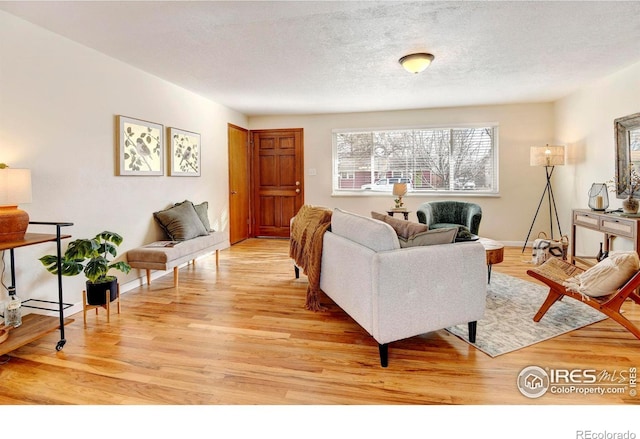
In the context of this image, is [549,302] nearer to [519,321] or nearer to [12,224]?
[519,321]

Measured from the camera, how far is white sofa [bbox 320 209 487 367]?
2014 mm

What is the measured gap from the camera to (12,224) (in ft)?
7.10

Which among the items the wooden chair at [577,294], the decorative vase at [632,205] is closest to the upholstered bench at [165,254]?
the wooden chair at [577,294]

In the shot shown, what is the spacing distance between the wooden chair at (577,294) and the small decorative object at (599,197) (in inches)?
62.2

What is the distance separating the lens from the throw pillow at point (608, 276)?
89.7 inches

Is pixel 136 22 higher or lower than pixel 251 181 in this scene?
higher

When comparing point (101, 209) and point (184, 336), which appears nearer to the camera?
point (184, 336)

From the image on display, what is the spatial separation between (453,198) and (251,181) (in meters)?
3.62

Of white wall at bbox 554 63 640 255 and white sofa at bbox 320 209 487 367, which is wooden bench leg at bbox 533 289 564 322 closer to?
white sofa at bbox 320 209 487 367

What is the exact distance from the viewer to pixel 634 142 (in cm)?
373

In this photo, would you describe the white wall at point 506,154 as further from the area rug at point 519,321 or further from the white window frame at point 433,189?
the area rug at point 519,321

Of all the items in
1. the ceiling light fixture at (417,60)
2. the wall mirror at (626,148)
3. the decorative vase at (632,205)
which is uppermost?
the ceiling light fixture at (417,60)

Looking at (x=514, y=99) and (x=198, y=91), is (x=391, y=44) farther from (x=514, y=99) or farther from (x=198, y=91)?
(x=514, y=99)

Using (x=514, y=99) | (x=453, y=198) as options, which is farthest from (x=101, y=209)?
(x=514, y=99)
